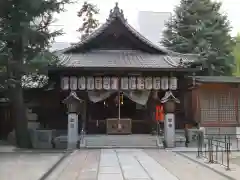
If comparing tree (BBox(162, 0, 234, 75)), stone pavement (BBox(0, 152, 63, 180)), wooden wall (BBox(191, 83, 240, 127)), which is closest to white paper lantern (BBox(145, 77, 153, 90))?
wooden wall (BBox(191, 83, 240, 127))

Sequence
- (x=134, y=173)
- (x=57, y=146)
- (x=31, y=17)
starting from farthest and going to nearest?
A: (x=57, y=146)
(x=31, y=17)
(x=134, y=173)

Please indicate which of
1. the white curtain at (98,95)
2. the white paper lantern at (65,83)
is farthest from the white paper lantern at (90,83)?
the white paper lantern at (65,83)

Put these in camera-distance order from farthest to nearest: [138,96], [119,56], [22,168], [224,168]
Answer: [119,56]
[138,96]
[22,168]
[224,168]

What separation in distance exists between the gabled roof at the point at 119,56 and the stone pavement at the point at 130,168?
6.80 metres

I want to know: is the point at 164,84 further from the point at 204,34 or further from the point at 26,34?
the point at 204,34

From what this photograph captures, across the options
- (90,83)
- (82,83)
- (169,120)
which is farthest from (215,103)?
(82,83)

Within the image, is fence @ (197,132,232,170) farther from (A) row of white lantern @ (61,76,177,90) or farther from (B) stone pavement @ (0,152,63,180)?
(B) stone pavement @ (0,152,63,180)

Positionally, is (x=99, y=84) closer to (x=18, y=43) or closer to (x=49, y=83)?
(x=49, y=83)

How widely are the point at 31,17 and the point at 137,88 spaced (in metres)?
7.28

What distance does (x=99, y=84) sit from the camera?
2234cm

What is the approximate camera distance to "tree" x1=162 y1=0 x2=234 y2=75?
3431cm

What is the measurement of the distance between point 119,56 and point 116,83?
284cm

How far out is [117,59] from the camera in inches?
939

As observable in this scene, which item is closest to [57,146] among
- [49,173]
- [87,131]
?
[87,131]
